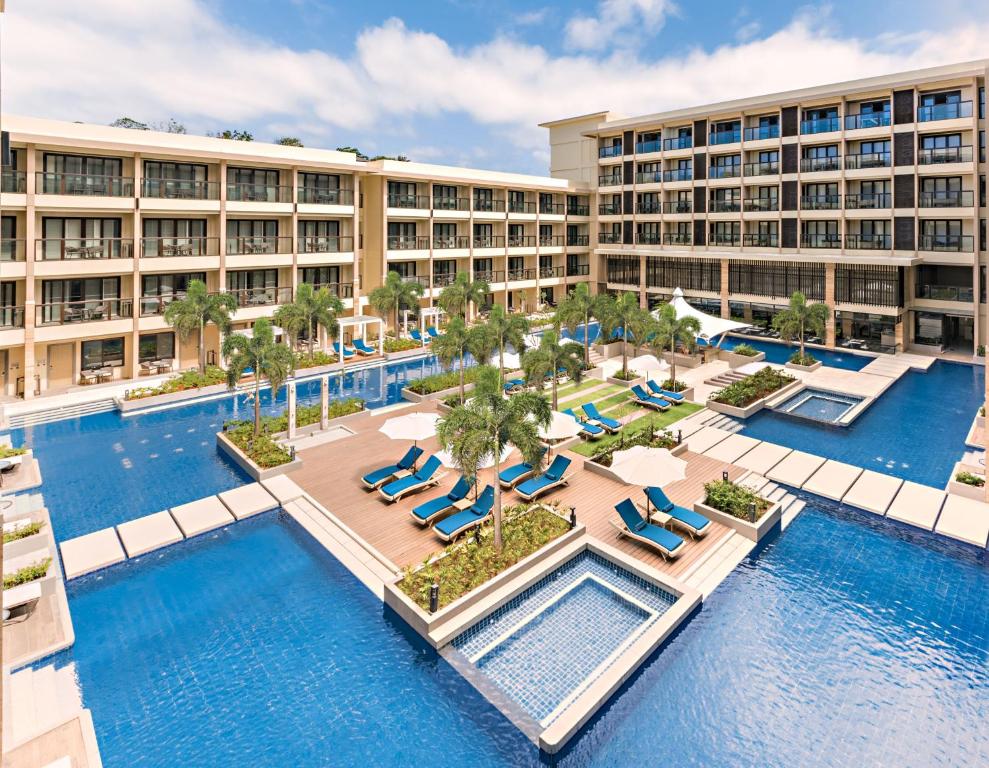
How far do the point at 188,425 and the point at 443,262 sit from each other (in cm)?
2561

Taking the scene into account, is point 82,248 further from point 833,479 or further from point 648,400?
point 833,479

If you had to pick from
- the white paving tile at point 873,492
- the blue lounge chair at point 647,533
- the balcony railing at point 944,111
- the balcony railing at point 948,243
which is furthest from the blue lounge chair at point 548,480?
the balcony railing at point 944,111

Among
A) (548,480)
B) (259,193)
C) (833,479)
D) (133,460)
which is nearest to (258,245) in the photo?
(259,193)

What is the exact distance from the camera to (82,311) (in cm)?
2873

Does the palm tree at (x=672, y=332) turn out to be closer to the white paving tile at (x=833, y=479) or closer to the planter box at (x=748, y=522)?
the white paving tile at (x=833, y=479)

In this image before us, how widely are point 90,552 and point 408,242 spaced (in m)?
30.8

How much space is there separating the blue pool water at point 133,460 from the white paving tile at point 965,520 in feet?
66.4

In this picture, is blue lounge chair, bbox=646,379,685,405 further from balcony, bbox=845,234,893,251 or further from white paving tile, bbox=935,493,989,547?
balcony, bbox=845,234,893,251

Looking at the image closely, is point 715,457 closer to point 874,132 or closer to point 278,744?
point 278,744

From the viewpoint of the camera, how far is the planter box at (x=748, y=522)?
15.3m

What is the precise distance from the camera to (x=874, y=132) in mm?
36938

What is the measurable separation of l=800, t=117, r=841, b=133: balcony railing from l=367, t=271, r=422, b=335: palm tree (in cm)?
2809

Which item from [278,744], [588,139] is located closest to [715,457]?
[278,744]

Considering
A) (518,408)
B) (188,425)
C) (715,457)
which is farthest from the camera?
(188,425)
